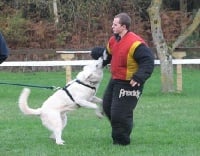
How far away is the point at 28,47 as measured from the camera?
3005 centimetres

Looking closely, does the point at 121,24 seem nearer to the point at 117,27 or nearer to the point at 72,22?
the point at 117,27

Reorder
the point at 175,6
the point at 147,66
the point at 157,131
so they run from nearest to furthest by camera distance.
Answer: the point at 147,66
the point at 157,131
the point at 175,6

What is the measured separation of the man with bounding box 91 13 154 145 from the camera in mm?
8676

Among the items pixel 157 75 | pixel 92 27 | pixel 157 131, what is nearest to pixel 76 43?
pixel 92 27

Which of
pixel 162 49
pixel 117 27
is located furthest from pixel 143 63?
pixel 162 49

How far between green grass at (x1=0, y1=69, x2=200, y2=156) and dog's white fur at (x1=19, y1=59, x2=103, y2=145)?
1.01ft

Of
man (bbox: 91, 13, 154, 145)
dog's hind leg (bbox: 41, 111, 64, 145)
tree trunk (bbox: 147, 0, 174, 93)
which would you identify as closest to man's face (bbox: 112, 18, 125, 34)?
man (bbox: 91, 13, 154, 145)

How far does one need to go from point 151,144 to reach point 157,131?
4.42 ft

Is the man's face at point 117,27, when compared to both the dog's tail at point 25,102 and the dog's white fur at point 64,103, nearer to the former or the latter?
the dog's white fur at point 64,103

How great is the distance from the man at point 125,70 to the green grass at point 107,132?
0.34m

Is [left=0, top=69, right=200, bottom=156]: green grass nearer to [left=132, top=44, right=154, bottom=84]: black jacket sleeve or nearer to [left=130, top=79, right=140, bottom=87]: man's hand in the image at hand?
[left=130, top=79, right=140, bottom=87]: man's hand

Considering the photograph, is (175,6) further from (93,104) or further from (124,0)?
(93,104)

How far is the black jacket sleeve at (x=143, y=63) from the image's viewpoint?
854 cm

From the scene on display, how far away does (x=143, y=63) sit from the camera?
340 inches
